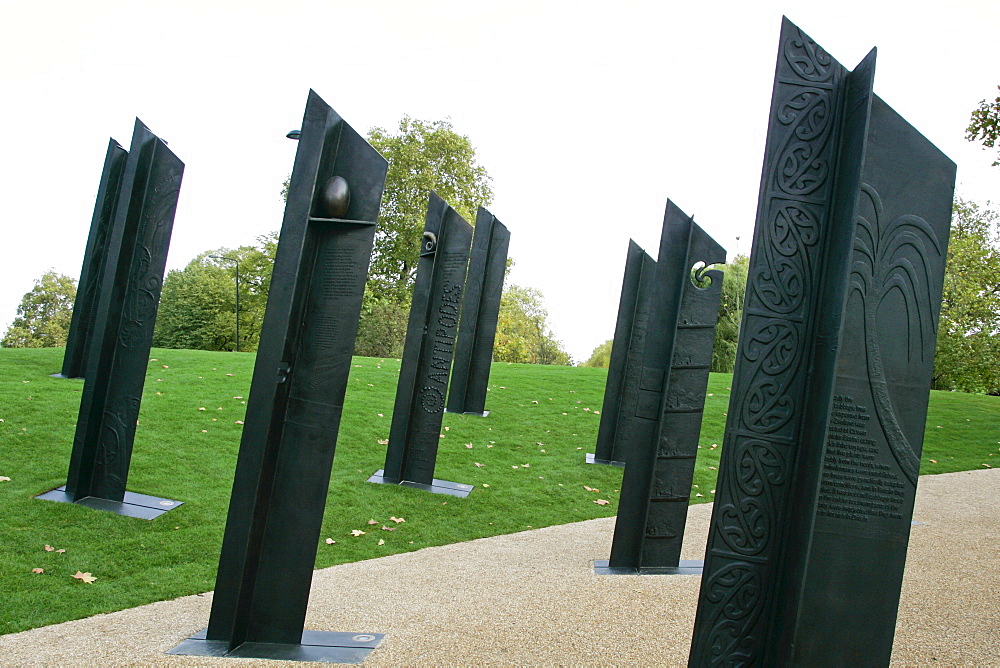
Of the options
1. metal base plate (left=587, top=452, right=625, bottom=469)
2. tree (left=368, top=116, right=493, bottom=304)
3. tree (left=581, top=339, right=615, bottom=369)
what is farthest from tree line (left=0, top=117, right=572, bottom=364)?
metal base plate (left=587, top=452, right=625, bottom=469)

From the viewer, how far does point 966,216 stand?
2942 cm

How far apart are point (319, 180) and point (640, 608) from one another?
10.5ft

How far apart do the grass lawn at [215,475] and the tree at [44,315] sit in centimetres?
3473

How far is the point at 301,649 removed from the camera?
3613 millimetres

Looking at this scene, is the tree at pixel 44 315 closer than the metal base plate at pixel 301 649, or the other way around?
the metal base plate at pixel 301 649

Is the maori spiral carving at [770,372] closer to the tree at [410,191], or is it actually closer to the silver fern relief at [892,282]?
the silver fern relief at [892,282]

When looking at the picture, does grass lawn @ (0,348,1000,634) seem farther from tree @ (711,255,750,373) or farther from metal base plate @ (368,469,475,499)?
tree @ (711,255,750,373)

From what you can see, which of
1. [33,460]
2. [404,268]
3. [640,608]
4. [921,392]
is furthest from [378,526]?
[404,268]

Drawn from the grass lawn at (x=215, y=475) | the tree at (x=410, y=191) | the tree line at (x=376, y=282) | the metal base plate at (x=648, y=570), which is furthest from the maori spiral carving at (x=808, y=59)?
the tree at (x=410, y=191)

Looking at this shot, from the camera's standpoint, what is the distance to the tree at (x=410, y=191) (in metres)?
28.7

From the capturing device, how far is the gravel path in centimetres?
358

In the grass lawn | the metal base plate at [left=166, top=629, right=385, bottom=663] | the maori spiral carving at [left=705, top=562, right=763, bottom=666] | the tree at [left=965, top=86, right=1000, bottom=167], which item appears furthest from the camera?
the tree at [left=965, top=86, right=1000, bottom=167]

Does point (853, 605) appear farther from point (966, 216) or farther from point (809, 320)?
point (966, 216)

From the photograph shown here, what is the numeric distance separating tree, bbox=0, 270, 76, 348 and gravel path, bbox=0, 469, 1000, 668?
44581 mm
